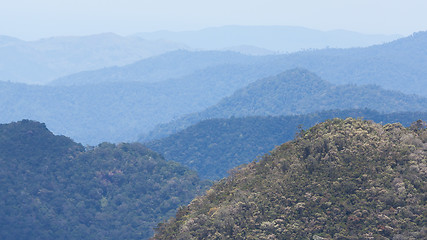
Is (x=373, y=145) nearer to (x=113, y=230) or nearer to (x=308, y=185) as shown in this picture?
(x=308, y=185)

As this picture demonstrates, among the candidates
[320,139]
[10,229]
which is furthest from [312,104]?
[320,139]

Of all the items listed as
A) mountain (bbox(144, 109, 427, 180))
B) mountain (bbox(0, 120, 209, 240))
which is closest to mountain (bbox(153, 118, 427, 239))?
mountain (bbox(0, 120, 209, 240))

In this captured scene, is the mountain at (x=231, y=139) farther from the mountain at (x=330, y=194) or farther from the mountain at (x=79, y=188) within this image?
the mountain at (x=330, y=194)

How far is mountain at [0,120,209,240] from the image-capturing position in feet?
252

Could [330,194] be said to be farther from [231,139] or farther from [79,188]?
[231,139]

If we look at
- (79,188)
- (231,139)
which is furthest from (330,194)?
(231,139)

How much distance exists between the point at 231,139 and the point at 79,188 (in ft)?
209

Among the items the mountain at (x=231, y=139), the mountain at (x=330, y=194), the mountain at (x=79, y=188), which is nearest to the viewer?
the mountain at (x=330, y=194)

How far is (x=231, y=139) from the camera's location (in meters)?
144

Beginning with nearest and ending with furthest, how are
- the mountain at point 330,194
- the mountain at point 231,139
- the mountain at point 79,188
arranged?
the mountain at point 330,194 → the mountain at point 79,188 → the mountain at point 231,139

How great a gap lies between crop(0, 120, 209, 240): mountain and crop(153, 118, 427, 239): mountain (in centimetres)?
4307

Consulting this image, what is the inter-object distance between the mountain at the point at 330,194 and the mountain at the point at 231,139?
9485cm

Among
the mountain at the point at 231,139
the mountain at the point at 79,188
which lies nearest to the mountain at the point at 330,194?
the mountain at the point at 79,188

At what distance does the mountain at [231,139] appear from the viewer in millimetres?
135625
